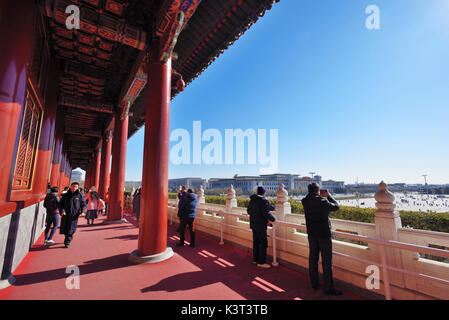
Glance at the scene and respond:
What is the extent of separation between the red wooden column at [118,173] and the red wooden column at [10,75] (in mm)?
5895

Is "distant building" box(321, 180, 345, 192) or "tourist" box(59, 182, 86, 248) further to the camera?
"distant building" box(321, 180, 345, 192)

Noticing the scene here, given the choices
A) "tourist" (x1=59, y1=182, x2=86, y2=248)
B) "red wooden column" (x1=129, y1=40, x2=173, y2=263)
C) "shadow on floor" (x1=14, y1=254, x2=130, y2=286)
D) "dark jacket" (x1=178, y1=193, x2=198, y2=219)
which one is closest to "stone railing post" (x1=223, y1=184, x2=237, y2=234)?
"dark jacket" (x1=178, y1=193, x2=198, y2=219)

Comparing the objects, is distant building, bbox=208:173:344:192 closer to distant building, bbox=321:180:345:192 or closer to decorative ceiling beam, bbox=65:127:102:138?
distant building, bbox=321:180:345:192

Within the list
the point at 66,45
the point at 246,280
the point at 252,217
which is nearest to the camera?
the point at 246,280

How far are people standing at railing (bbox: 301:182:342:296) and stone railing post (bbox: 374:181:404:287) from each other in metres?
0.75

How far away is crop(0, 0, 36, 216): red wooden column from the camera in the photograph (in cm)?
306

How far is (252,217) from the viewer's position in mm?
4570

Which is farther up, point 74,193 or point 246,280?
point 74,193

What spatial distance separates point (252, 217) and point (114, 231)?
578 centimetres

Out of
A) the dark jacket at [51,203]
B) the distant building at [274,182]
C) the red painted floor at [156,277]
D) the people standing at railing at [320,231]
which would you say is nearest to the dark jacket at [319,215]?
the people standing at railing at [320,231]

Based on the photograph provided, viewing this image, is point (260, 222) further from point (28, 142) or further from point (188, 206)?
point (28, 142)

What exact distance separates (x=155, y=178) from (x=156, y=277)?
6.61ft
